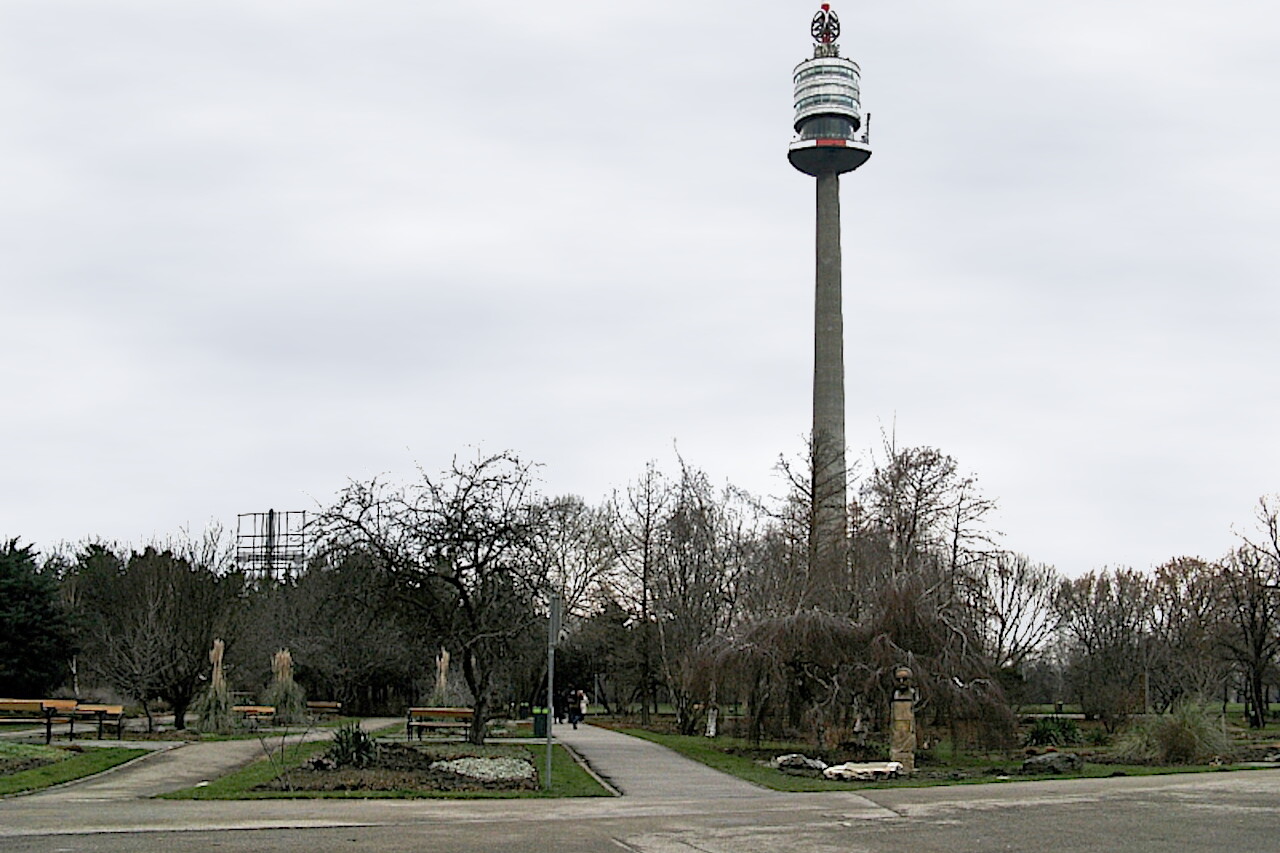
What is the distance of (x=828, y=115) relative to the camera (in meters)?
79.6

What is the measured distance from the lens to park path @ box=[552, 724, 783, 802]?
63.1ft

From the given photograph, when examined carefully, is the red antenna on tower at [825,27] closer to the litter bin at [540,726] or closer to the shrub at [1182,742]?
the litter bin at [540,726]

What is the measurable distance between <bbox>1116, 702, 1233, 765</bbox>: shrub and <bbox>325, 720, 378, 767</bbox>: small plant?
15250 mm

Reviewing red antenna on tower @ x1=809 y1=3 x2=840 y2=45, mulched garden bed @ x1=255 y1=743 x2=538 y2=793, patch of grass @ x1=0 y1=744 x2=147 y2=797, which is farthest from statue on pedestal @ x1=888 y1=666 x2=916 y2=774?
red antenna on tower @ x1=809 y1=3 x2=840 y2=45

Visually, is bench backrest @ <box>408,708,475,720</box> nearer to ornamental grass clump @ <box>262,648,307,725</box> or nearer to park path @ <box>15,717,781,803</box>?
park path @ <box>15,717,781,803</box>

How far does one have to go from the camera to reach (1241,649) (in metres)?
57.0

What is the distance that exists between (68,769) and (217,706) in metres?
12.6

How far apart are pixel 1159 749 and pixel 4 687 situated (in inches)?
1494

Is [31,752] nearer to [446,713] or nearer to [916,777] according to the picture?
[446,713]

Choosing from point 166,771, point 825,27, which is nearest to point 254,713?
point 166,771

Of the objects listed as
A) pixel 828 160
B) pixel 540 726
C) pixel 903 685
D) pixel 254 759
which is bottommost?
pixel 540 726

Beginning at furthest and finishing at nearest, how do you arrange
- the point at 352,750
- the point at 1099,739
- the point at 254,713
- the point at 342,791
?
the point at 254,713 < the point at 1099,739 < the point at 352,750 < the point at 342,791

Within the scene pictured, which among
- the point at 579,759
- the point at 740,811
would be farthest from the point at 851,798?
the point at 579,759

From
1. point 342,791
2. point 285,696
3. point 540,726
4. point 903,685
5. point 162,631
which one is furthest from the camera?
point 285,696
